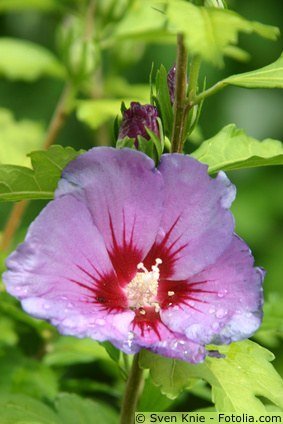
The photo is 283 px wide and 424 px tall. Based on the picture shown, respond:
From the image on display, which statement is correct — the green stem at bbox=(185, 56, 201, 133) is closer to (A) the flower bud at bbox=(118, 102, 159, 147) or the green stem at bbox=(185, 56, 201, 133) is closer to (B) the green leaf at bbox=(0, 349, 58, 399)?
(A) the flower bud at bbox=(118, 102, 159, 147)

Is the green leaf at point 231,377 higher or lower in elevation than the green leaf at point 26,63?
lower

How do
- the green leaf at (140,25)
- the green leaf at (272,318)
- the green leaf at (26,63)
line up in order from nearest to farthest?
the green leaf at (272,318)
the green leaf at (140,25)
the green leaf at (26,63)

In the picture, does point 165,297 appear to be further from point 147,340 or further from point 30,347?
point 30,347

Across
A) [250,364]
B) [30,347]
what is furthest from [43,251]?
[30,347]

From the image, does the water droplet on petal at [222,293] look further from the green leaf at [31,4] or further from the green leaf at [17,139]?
the green leaf at [31,4]

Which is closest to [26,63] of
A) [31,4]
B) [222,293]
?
[31,4]

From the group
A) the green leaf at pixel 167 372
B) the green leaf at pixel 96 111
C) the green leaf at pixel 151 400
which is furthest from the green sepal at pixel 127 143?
the green leaf at pixel 96 111
